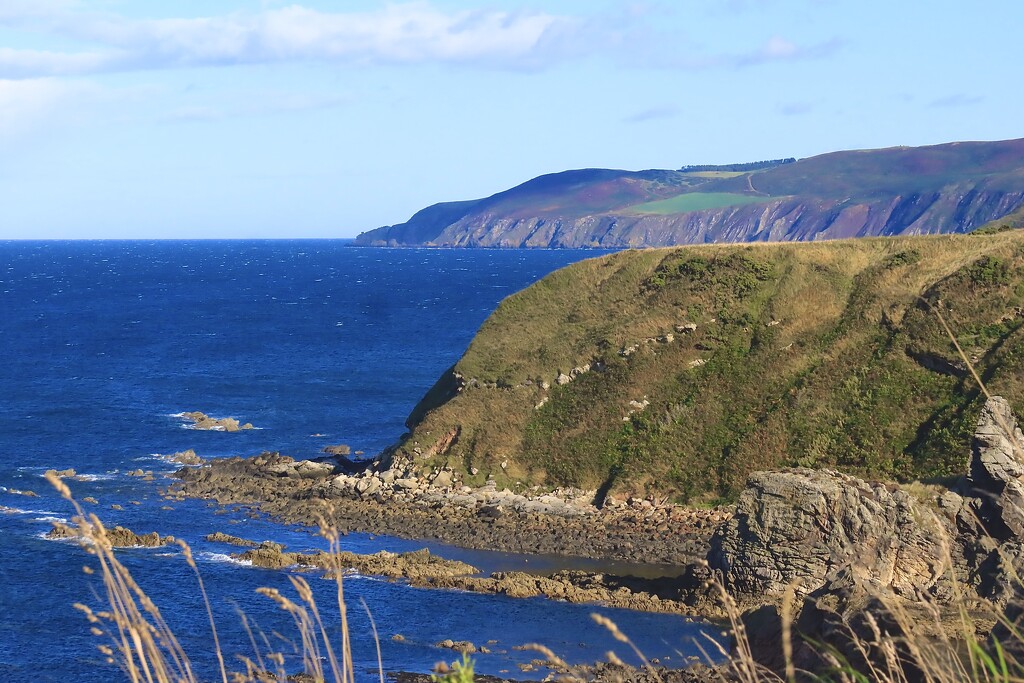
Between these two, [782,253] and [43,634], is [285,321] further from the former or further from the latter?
[43,634]

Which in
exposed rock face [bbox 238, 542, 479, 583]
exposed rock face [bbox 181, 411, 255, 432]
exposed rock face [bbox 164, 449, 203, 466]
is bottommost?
exposed rock face [bbox 238, 542, 479, 583]

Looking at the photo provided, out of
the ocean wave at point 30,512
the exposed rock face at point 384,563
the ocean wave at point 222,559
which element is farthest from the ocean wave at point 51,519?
the exposed rock face at point 384,563

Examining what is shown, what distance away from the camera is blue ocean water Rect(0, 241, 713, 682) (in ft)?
142

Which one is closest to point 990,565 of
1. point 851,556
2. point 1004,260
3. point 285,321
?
point 851,556

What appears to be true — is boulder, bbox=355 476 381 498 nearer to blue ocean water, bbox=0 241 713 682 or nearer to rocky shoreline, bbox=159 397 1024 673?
rocky shoreline, bbox=159 397 1024 673

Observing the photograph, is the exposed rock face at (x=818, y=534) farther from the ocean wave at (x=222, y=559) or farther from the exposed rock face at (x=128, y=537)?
the exposed rock face at (x=128, y=537)

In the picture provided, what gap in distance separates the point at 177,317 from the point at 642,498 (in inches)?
4867

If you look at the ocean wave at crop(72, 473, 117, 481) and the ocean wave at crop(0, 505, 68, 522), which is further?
the ocean wave at crop(72, 473, 117, 481)

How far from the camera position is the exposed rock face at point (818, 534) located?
4450 centimetres

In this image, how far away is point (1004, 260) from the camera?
2633 inches

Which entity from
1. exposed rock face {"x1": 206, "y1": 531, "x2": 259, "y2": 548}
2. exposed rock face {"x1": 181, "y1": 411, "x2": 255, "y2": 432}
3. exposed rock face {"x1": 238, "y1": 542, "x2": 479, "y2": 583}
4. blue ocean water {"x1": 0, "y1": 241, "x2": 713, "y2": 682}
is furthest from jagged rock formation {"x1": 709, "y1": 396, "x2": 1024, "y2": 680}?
exposed rock face {"x1": 181, "y1": 411, "x2": 255, "y2": 432}

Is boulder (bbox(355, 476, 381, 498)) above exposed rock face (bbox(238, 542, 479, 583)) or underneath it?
above

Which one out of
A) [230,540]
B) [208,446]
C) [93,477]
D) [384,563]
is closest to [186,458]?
[208,446]

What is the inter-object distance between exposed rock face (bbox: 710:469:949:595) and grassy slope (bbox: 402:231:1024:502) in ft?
40.8
